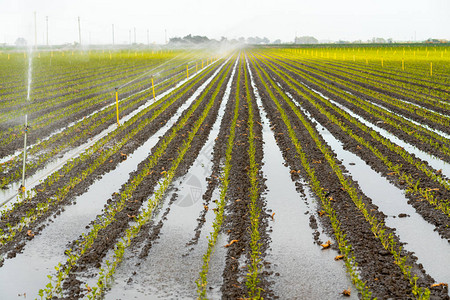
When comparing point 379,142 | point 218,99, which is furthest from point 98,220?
point 218,99

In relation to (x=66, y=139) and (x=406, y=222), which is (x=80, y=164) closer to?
(x=66, y=139)

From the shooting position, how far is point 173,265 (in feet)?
20.6

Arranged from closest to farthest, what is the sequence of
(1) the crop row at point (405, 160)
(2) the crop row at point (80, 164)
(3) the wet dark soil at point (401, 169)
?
1. (3) the wet dark soil at point (401, 169)
2. (2) the crop row at point (80, 164)
3. (1) the crop row at point (405, 160)

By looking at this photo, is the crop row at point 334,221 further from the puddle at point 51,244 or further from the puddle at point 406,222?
the puddle at point 51,244

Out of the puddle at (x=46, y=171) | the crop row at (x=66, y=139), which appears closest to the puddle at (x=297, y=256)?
the puddle at (x=46, y=171)

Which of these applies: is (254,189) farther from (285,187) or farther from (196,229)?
(196,229)

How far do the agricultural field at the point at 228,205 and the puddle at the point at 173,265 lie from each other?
1.0 inches

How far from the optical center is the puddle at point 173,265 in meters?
5.64

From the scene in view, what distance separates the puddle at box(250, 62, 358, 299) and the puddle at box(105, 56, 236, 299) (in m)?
0.84

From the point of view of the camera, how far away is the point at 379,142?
41.6 ft

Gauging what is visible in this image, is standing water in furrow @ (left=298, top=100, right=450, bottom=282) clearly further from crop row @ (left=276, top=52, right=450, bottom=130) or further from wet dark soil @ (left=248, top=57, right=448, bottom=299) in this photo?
crop row @ (left=276, top=52, right=450, bottom=130)

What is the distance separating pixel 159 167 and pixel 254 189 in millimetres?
2745

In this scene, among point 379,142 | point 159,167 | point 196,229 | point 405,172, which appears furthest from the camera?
Result: point 379,142

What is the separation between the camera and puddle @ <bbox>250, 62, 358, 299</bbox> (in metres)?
5.70
